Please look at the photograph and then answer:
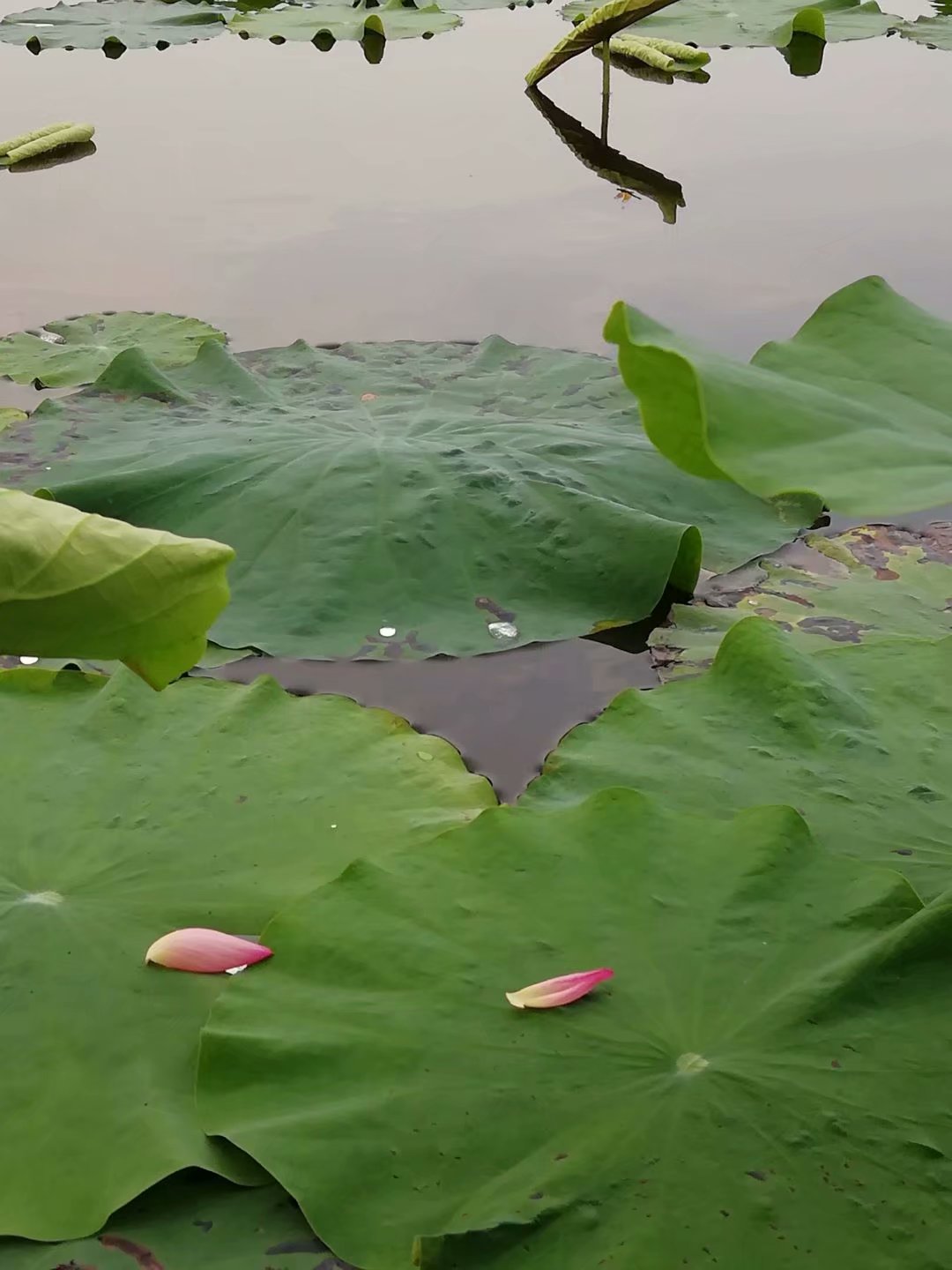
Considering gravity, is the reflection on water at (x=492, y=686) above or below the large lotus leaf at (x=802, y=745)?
below

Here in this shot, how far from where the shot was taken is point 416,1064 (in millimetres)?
955

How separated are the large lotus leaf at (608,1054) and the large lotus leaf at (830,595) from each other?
1.62 feet

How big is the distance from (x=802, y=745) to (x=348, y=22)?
5.41 meters

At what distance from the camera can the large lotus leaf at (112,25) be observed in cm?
538

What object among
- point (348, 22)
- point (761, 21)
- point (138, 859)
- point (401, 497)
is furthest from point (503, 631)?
point (348, 22)

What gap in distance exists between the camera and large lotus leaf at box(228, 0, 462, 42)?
5523mm

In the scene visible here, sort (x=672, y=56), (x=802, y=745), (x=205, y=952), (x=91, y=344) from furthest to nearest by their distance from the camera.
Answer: (x=672, y=56) → (x=91, y=344) → (x=802, y=745) → (x=205, y=952)

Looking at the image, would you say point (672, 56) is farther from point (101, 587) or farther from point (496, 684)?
point (101, 587)

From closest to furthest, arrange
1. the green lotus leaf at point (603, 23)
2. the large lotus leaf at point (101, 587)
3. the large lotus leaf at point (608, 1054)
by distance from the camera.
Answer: the large lotus leaf at point (101, 587), the large lotus leaf at point (608, 1054), the green lotus leaf at point (603, 23)

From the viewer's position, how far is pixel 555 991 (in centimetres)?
98

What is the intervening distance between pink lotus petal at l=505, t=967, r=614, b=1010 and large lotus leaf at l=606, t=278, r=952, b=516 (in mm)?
408

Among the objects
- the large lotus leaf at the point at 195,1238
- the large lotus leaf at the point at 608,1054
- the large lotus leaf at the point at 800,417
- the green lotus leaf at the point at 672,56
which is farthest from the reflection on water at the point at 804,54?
the large lotus leaf at the point at 195,1238

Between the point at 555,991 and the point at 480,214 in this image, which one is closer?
the point at 555,991

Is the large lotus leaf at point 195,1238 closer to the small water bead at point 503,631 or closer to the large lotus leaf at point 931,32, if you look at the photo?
the small water bead at point 503,631
